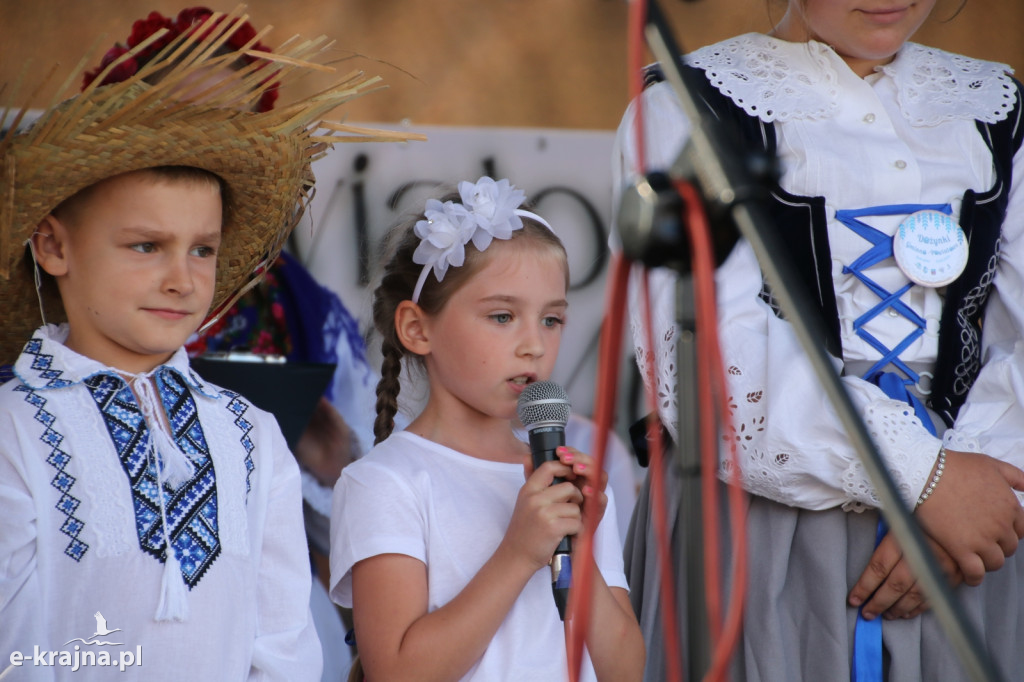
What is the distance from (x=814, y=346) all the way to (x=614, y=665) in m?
1.20

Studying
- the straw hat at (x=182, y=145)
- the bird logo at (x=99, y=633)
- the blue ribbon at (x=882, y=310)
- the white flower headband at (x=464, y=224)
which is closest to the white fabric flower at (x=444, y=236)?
the white flower headband at (x=464, y=224)

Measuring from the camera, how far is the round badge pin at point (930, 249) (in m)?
1.79

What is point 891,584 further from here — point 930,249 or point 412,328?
point 412,328

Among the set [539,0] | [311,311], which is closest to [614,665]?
[311,311]

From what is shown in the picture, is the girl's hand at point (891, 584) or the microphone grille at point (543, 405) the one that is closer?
the girl's hand at point (891, 584)

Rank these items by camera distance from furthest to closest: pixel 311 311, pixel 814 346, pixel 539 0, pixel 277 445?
pixel 539 0 < pixel 311 311 < pixel 277 445 < pixel 814 346

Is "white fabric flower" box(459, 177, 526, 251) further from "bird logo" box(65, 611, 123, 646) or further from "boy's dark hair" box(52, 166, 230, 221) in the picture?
"bird logo" box(65, 611, 123, 646)

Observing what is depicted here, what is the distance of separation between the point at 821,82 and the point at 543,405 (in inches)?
28.7

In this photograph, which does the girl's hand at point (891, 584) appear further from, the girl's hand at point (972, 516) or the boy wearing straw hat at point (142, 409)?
the boy wearing straw hat at point (142, 409)

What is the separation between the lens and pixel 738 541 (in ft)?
2.62

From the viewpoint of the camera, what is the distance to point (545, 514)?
5.66 feet

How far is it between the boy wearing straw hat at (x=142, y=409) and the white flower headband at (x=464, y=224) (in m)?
0.24

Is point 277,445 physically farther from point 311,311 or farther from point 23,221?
point 311,311

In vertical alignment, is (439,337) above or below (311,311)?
below
